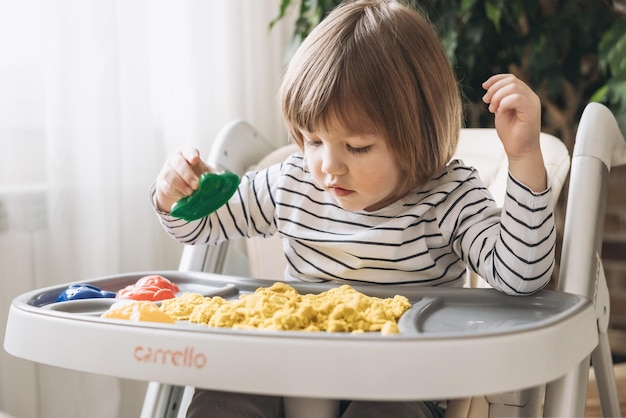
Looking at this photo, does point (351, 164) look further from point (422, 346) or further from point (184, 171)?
point (422, 346)

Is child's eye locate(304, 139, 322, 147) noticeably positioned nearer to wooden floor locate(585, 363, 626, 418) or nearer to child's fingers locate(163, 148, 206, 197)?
child's fingers locate(163, 148, 206, 197)

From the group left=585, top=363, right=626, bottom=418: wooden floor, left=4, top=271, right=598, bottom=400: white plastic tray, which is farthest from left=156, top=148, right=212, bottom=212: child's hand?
left=585, top=363, right=626, bottom=418: wooden floor

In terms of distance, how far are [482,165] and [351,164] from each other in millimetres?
423

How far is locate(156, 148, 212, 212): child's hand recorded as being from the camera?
0.88 meters

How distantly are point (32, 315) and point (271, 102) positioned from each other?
3.45 feet

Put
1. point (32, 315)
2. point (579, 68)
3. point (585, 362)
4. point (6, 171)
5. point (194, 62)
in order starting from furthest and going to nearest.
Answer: point (579, 68)
point (194, 62)
point (6, 171)
point (585, 362)
point (32, 315)

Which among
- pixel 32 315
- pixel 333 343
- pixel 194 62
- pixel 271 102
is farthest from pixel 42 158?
pixel 333 343

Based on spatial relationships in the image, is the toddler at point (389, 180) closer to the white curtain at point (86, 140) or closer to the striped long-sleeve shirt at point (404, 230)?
the striped long-sleeve shirt at point (404, 230)

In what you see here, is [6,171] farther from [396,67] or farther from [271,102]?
[396,67]

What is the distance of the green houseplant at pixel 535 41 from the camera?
154 cm

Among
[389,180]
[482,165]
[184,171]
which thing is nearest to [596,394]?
[482,165]

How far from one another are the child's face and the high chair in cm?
11

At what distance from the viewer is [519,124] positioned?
0.78 m

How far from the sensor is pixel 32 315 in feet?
2.34
